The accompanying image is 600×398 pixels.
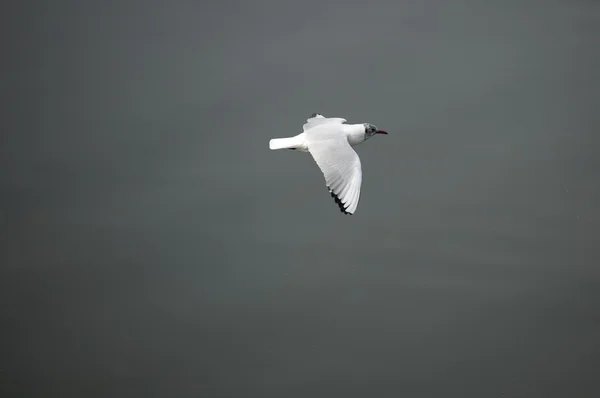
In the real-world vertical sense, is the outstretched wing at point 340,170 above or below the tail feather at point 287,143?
below

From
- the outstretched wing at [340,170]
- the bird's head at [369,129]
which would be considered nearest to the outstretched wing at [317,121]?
the bird's head at [369,129]

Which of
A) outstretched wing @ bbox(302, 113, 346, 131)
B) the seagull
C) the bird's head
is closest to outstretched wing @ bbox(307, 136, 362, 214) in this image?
the seagull

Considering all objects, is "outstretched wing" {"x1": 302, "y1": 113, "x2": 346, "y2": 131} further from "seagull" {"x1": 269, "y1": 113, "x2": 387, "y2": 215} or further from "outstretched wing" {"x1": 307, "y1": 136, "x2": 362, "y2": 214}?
"outstretched wing" {"x1": 307, "y1": 136, "x2": 362, "y2": 214}

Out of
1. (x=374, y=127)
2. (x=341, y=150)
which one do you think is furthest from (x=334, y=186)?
(x=374, y=127)

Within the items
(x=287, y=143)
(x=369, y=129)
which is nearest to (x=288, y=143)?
(x=287, y=143)

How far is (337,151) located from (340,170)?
127 mm

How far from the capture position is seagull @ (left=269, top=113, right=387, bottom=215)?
11.7 ft

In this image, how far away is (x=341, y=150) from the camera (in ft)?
12.2

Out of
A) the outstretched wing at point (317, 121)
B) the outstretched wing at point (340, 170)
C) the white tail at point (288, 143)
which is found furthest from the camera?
the outstretched wing at point (317, 121)

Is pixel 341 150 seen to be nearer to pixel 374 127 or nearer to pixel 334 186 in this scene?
pixel 334 186

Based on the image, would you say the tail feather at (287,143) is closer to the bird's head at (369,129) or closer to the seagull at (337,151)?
the seagull at (337,151)

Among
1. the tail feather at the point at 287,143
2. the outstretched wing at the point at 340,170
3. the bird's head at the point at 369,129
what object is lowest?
the outstretched wing at the point at 340,170

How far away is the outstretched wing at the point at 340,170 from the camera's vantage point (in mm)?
3566

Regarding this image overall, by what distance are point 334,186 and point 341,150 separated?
0.21m
